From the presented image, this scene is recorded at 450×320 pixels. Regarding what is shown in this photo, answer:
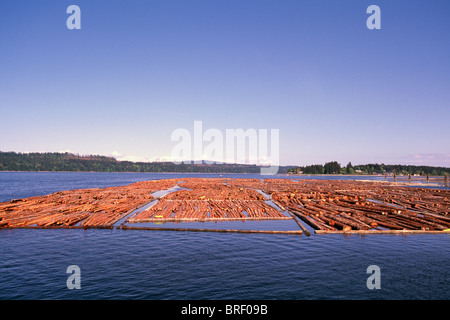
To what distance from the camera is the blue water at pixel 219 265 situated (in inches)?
531

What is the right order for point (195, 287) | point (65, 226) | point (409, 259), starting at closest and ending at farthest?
point (195, 287), point (409, 259), point (65, 226)

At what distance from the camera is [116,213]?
3412 cm

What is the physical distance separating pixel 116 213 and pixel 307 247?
2428cm

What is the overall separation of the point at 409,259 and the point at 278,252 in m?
9.16

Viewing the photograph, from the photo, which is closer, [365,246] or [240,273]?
[240,273]

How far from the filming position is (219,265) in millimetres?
17031

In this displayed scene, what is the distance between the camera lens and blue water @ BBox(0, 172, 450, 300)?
13.5 metres
